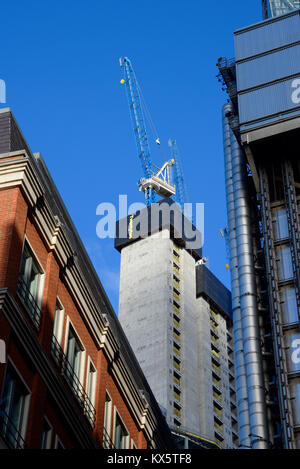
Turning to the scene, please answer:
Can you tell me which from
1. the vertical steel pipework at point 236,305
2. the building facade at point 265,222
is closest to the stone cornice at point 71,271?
the building facade at point 265,222

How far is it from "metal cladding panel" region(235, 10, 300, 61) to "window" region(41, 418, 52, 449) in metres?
71.6

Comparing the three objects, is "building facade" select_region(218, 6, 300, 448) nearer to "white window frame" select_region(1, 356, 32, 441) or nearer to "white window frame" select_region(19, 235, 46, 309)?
"white window frame" select_region(19, 235, 46, 309)

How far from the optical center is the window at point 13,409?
28234 millimetres

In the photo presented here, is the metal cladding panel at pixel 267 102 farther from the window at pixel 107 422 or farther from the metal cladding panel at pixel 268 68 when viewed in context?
the window at pixel 107 422

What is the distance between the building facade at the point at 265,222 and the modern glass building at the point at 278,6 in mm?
16529

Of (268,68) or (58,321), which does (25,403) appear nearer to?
(58,321)

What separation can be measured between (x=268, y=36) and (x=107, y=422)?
67304 mm

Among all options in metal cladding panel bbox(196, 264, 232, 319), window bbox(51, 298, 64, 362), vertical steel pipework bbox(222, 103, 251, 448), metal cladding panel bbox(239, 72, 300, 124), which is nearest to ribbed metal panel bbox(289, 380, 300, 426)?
vertical steel pipework bbox(222, 103, 251, 448)

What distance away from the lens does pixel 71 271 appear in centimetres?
3719

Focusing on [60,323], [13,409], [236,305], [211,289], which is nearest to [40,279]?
[60,323]

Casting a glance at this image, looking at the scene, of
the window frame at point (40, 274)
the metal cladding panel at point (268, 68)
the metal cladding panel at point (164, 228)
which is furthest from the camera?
the metal cladding panel at point (164, 228)

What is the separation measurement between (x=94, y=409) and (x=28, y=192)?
10.9 m
